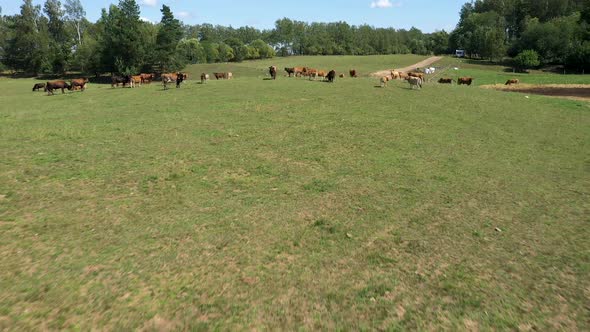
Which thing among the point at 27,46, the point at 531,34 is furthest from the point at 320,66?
the point at 27,46

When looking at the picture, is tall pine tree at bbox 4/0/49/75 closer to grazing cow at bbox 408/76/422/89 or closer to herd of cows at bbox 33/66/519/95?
herd of cows at bbox 33/66/519/95

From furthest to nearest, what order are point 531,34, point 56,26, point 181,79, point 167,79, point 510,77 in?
point 56,26
point 531,34
point 510,77
point 181,79
point 167,79

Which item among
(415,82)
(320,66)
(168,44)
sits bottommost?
(415,82)

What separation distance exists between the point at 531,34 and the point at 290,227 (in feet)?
350

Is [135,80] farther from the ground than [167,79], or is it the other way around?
[135,80]

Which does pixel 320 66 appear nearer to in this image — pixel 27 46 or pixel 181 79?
pixel 181 79

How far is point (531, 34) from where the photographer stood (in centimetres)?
8894

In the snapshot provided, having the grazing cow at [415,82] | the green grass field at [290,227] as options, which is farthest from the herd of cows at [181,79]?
the green grass field at [290,227]

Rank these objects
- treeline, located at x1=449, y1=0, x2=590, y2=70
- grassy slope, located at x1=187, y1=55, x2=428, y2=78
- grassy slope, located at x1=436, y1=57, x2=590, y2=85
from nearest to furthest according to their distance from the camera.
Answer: grassy slope, located at x1=436, y1=57, x2=590, y2=85 < grassy slope, located at x1=187, y1=55, x2=428, y2=78 < treeline, located at x1=449, y1=0, x2=590, y2=70

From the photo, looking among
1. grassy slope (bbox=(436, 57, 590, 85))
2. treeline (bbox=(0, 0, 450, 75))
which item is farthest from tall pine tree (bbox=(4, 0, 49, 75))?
grassy slope (bbox=(436, 57, 590, 85))

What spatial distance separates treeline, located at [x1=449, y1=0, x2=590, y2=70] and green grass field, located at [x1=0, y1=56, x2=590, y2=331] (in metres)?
49.5

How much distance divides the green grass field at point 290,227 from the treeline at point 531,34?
49.5 meters

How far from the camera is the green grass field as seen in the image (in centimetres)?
503

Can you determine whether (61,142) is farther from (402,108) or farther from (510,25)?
(510,25)
